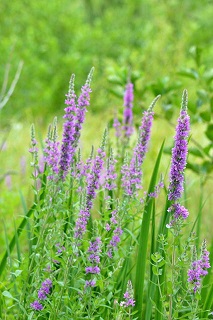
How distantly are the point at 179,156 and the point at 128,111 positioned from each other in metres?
1.44

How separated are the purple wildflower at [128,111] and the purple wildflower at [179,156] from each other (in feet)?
4.34

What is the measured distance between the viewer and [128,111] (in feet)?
11.2

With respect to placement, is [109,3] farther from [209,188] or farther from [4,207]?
[4,207]

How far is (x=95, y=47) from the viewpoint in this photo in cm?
1573

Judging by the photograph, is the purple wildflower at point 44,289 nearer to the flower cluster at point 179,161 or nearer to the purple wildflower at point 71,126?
the purple wildflower at point 71,126

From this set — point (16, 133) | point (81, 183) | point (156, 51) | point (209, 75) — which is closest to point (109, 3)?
point (156, 51)

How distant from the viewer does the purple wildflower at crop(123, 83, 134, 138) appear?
11.0ft

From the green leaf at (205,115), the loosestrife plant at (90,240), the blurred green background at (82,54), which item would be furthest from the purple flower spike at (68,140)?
the blurred green background at (82,54)

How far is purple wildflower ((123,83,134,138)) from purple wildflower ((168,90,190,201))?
4.34 ft

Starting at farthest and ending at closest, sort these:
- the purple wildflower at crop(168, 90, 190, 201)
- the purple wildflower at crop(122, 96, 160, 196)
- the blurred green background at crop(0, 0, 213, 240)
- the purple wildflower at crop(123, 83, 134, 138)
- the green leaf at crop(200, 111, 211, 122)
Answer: the blurred green background at crop(0, 0, 213, 240)
the green leaf at crop(200, 111, 211, 122)
the purple wildflower at crop(123, 83, 134, 138)
the purple wildflower at crop(122, 96, 160, 196)
the purple wildflower at crop(168, 90, 190, 201)

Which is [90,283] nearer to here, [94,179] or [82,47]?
[94,179]

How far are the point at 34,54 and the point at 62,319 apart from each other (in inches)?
494

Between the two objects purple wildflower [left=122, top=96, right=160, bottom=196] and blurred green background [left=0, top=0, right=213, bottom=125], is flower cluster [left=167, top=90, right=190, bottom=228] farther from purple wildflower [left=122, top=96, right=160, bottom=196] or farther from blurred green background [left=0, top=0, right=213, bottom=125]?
blurred green background [left=0, top=0, right=213, bottom=125]

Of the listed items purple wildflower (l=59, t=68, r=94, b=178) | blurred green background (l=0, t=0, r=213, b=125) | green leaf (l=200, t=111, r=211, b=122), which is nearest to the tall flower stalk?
purple wildflower (l=59, t=68, r=94, b=178)
